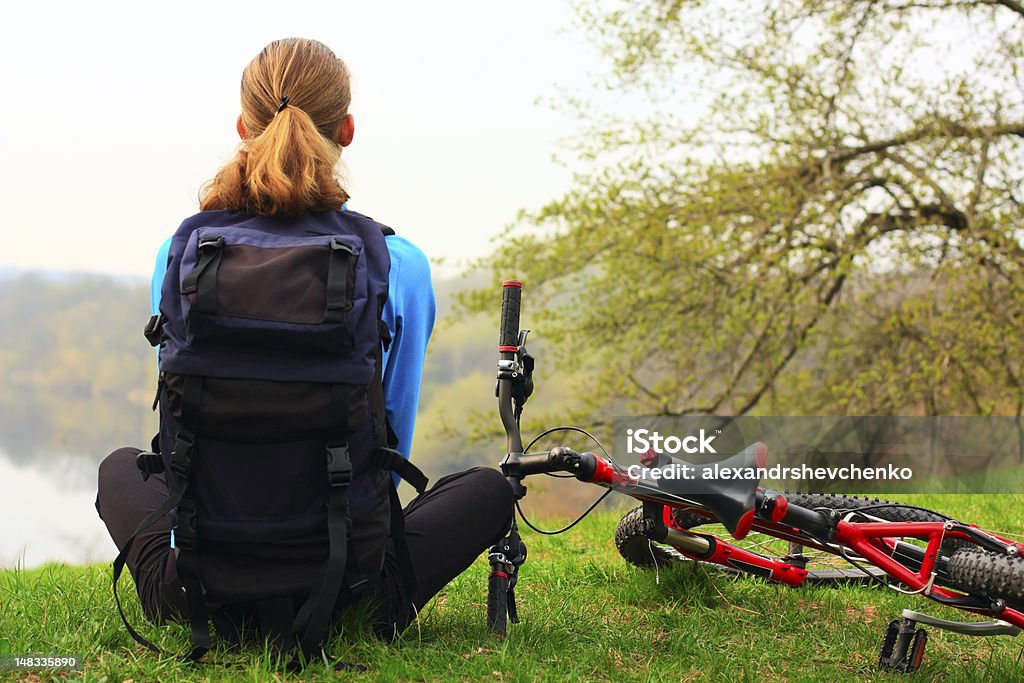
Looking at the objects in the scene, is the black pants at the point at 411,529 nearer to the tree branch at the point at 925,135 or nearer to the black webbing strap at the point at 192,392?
the black webbing strap at the point at 192,392

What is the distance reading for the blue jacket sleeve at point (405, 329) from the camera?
8.73 ft

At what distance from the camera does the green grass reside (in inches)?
103

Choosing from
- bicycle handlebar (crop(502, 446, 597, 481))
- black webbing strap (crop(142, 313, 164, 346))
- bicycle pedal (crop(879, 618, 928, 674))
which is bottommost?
bicycle pedal (crop(879, 618, 928, 674))

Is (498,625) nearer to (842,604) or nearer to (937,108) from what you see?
(842,604)

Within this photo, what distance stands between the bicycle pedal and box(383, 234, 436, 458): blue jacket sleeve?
154 cm

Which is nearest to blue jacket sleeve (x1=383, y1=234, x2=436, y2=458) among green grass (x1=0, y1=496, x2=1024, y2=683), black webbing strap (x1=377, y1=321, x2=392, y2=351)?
black webbing strap (x1=377, y1=321, x2=392, y2=351)

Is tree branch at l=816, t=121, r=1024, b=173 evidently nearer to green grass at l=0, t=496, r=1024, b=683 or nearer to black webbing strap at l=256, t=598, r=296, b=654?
green grass at l=0, t=496, r=1024, b=683

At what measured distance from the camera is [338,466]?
8.01 feet

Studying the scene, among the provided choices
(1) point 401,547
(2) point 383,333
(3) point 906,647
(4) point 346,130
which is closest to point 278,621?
(1) point 401,547

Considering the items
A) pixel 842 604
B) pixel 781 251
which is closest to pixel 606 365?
pixel 781 251

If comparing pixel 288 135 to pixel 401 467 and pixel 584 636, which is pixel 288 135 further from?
pixel 584 636

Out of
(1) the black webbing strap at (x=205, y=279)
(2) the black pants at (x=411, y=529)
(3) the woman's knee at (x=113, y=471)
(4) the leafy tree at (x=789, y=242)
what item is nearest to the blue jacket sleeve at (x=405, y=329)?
(2) the black pants at (x=411, y=529)

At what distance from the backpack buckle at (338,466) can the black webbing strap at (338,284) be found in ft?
1.08

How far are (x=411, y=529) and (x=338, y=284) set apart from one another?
2.70ft
